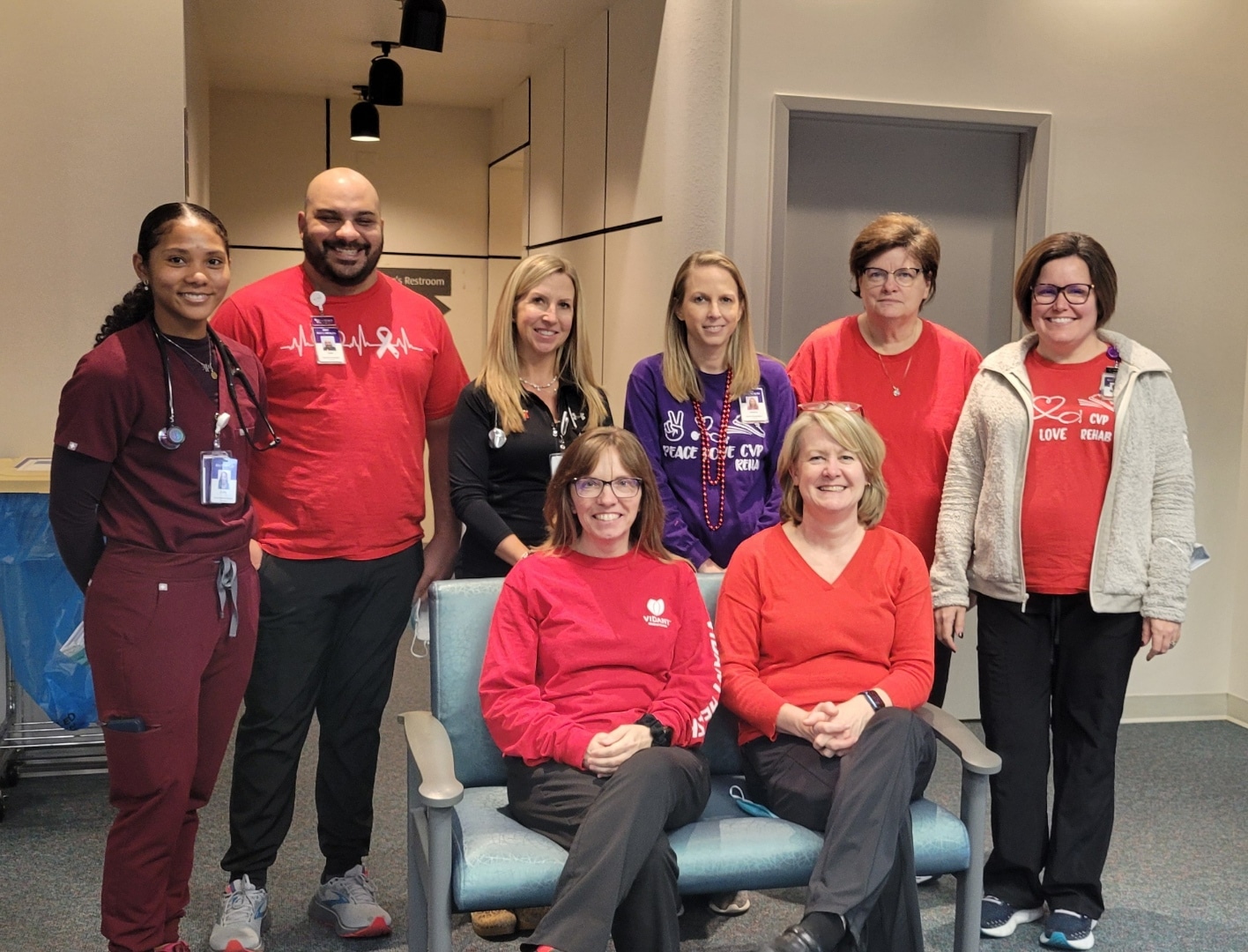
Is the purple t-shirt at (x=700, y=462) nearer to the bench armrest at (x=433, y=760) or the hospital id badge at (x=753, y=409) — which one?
the hospital id badge at (x=753, y=409)

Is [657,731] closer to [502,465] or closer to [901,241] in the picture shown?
[502,465]

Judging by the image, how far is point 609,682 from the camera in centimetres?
252

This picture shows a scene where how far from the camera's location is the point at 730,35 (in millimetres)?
4461

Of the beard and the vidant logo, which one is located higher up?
the beard

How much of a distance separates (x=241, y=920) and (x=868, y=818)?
151cm

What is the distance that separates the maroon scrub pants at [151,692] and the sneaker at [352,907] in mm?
499

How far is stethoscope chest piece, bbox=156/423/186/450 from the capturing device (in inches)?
94.2

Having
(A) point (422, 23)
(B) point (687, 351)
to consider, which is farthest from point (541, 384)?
(A) point (422, 23)

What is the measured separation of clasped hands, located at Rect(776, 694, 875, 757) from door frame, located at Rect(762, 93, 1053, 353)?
2210mm

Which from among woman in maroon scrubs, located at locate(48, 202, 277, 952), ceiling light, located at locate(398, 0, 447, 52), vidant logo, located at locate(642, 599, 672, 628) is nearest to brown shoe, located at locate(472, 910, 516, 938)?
woman in maroon scrubs, located at locate(48, 202, 277, 952)

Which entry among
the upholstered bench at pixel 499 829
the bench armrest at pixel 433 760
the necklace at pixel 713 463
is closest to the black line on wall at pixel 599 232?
the necklace at pixel 713 463

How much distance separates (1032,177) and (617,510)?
296 cm

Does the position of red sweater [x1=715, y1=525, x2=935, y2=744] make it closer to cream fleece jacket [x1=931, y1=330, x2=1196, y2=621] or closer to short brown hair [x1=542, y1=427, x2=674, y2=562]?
short brown hair [x1=542, y1=427, x2=674, y2=562]

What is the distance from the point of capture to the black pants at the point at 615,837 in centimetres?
214
